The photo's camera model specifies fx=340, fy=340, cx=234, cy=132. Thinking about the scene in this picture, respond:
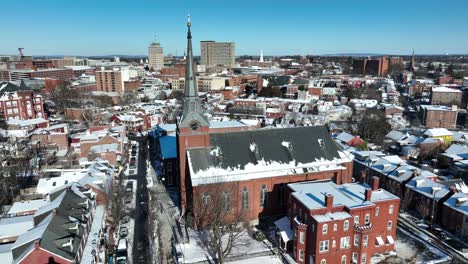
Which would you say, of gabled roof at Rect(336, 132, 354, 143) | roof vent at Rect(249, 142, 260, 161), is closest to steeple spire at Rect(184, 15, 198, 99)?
roof vent at Rect(249, 142, 260, 161)

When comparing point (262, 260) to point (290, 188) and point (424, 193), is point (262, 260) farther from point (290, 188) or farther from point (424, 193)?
point (424, 193)

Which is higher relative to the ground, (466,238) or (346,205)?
(346,205)

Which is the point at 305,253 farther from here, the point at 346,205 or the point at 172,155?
the point at 172,155

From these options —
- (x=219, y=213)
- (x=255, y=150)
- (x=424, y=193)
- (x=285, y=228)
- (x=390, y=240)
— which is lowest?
(x=390, y=240)

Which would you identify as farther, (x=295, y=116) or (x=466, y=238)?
(x=295, y=116)

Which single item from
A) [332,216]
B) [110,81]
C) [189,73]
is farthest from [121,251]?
[110,81]

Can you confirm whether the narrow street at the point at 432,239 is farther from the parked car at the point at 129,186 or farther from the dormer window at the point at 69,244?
the parked car at the point at 129,186

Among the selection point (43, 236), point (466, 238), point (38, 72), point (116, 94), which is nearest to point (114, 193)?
point (43, 236)
